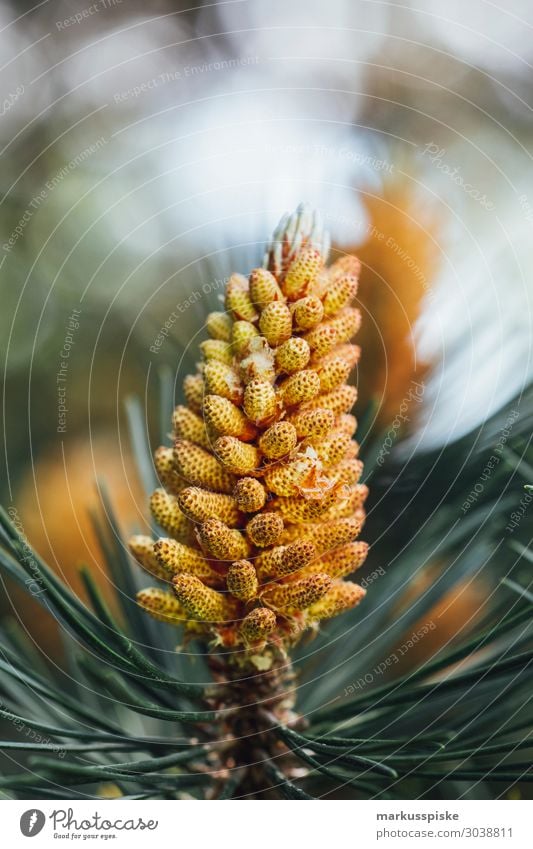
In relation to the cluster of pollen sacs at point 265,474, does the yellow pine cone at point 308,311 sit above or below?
above

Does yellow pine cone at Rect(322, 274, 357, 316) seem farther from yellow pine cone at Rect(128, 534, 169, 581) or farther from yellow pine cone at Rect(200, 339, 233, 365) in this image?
yellow pine cone at Rect(128, 534, 169, 581)

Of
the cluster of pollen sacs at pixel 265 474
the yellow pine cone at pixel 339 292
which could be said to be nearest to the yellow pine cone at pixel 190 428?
the cluster of pollen sacs at pixel 265 474

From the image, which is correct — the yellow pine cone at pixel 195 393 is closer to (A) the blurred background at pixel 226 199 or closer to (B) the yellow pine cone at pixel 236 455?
(B) the yellow pine cone at pixel 236 455

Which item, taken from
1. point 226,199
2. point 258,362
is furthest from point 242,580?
point 226,199

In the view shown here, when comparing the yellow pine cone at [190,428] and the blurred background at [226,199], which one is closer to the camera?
the yellow pine cone at [190,428]

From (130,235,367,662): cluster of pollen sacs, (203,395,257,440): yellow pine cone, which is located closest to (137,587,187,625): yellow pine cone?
(130,235,367,662): cluster of pollen sacs
